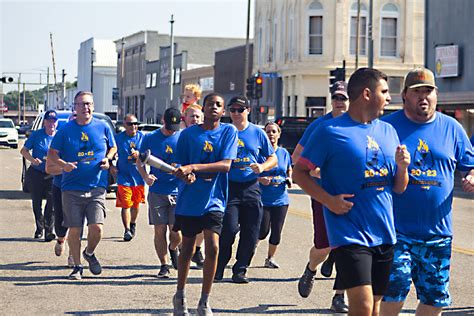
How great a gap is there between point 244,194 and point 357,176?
476cm

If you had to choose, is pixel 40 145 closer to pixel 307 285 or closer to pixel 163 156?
pixel 163 156

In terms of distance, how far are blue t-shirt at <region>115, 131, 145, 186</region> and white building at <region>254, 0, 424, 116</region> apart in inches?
1645

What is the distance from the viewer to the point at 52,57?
119 m

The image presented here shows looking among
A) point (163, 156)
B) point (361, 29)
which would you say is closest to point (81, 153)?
point (163, 156)

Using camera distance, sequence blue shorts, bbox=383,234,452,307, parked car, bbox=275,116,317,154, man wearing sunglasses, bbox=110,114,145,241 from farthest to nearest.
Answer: parked car, bbox=275,116,317,154
man wearing sunglasses, bbox=110,114,145,241
blue shorts, bbox=383,234,452,307

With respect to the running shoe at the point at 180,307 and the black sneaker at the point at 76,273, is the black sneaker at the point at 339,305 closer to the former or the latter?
the running shoe at the point at 180,307

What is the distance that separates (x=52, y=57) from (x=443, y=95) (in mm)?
85976

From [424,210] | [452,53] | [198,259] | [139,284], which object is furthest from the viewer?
[452,53]

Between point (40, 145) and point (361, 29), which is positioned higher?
point (361, 29)

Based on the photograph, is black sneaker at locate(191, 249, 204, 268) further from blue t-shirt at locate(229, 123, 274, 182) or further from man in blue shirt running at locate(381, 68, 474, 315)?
man in blue shirt running at locate(381, 68, 474, 315)

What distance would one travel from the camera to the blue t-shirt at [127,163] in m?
16.2

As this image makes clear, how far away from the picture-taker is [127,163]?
1620cm

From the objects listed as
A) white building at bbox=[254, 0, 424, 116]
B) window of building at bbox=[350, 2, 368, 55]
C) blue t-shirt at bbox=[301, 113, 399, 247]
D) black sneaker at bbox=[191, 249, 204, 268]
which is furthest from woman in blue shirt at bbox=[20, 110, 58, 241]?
window of building at bbox=[350, 2, 368, 55]

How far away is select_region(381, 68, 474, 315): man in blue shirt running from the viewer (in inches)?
281
